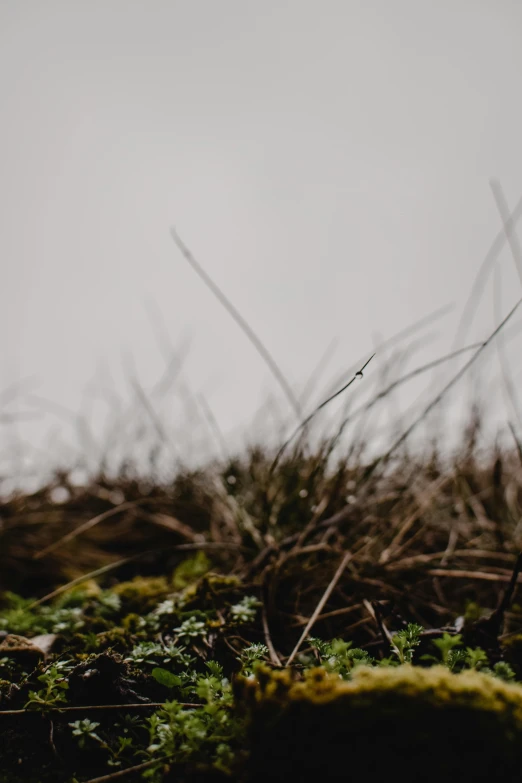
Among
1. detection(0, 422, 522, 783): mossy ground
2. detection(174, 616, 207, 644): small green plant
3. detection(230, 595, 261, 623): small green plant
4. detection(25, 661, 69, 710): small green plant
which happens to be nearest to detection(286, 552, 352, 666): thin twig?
detection(0, 422, 522, 783): mossy ground

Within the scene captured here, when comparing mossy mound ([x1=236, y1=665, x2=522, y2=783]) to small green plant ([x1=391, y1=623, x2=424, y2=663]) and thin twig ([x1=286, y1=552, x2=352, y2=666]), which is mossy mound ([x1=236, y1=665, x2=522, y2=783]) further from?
thin twig ([x1=286, y1=552, x2=352, y2=666])

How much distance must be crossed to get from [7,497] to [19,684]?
2837mm

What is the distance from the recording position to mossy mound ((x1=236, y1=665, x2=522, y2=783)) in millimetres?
703

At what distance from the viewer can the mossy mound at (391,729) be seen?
70 centimetres

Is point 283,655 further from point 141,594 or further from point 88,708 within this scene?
point 141,594

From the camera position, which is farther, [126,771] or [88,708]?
[88,708]

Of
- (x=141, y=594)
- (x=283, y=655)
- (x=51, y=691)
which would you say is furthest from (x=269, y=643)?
(x=141, y=594)

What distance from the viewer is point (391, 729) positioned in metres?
0.74

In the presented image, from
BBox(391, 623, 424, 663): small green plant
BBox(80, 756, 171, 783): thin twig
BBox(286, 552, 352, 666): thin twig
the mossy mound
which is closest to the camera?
the mossy mound

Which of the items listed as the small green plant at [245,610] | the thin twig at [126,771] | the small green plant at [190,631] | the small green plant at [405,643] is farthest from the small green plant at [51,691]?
the small green plant at [405,643]

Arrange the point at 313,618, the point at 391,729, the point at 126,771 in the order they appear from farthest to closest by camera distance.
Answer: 1. the point at 313,618
2. the point at 126,771
3. the point at 391,729

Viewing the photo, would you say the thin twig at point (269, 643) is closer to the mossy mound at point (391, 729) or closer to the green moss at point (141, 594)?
the mossy mound at point (391, 729)

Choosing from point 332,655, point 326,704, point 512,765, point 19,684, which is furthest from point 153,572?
point 512,765

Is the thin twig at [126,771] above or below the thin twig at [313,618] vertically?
above
